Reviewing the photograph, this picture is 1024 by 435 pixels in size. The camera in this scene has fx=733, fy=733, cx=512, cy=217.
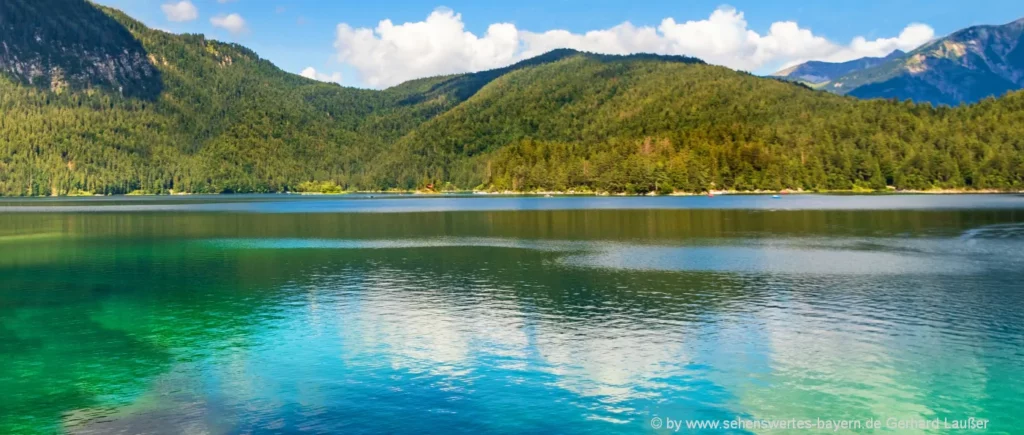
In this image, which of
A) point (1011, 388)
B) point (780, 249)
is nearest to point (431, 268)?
point (780, 249)

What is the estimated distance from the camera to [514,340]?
3606cm

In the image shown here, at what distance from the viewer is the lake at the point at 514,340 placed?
1009 inches

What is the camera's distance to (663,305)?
4506 centimetres

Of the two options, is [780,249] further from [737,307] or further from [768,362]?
[768,362]

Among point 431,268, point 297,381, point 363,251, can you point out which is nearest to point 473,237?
point 363,251

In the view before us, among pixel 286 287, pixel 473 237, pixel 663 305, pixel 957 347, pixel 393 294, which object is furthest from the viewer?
pixel 473 237

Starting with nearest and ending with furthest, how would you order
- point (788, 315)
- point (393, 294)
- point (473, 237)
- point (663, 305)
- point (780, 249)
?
point (788, 315)
point (663, 305)
point (393, 294)
point (780, 249)
point (473, 237)

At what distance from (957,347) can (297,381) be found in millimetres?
29501

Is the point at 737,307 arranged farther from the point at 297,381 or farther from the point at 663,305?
the point at 297,381

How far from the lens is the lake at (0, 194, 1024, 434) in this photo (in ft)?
84.1

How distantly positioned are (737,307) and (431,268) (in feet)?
95.2

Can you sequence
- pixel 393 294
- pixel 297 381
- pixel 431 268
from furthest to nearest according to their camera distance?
pixel 431 268, pixel 393 294, pixel 297 381

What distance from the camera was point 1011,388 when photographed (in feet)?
90.6

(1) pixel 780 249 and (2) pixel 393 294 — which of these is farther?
(1) pixel 780 249
